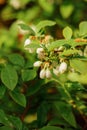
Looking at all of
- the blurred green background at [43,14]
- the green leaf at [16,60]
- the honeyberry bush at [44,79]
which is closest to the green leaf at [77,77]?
the honeyberry bush at [44,79]

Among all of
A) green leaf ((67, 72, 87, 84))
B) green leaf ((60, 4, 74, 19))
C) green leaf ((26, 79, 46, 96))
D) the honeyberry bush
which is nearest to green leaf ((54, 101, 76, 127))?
the honeyberry bush

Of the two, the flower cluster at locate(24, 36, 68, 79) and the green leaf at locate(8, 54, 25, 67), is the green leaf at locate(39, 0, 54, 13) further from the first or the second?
the flower cluster at locate(24, 36, 68, 79)

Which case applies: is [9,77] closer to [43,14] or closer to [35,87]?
[35,87]

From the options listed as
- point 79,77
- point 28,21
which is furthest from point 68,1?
point 79,77

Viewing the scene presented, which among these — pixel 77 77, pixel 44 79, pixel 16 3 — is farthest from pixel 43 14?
pixel 44 79

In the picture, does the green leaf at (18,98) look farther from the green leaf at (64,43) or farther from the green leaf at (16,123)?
the green leaf at (64,43)
